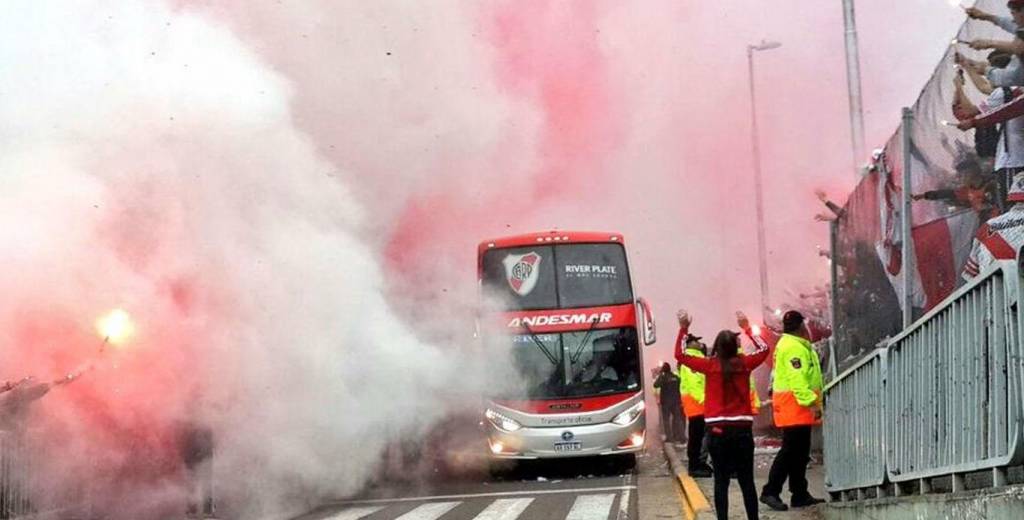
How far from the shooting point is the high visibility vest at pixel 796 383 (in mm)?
9109

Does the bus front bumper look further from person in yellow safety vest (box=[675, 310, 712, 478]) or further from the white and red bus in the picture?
person in yellow safety vest (box=[675, 310, 712, 478])

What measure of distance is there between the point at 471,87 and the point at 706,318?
629 inches

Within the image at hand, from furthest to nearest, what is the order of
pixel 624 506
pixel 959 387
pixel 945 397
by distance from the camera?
pixel 624 506
pixel 945 397
pixel 959 387

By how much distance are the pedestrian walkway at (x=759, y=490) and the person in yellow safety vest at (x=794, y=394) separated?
0.21 meters

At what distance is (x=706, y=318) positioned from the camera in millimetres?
31859

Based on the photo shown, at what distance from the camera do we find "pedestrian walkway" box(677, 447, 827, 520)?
9594 millimetres

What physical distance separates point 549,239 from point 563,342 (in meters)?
1.52

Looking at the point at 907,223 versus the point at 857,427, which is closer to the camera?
the point at 907,223

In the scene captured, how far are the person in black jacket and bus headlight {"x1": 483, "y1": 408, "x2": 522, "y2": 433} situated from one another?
598cm

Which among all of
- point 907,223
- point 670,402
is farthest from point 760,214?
point 907,223

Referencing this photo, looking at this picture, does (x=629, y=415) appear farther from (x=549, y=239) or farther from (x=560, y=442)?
(x=549, y=239)

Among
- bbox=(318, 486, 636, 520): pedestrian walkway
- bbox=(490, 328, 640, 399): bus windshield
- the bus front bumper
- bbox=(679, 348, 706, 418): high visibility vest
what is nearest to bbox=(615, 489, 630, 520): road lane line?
bbox=(318, 486, 636, 520): pedestrian walkway

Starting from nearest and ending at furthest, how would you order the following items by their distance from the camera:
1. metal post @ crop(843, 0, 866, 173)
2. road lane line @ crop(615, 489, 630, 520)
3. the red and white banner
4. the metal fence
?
the red and white banner
the metal fence
road lane line @ crop(615, 489, 630, 520)
metal post @ crop(843, 0, 866, 173)

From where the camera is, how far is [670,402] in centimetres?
2197
